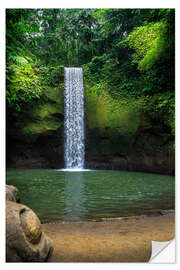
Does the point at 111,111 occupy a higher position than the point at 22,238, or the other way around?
the point at 111,111

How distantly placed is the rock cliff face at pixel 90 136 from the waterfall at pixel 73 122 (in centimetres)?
25

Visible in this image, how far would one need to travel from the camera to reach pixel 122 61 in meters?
11.8

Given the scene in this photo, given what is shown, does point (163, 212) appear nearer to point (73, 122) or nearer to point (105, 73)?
point (73, 122)

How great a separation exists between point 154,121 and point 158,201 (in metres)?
5.55

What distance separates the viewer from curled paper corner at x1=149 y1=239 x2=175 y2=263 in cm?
210

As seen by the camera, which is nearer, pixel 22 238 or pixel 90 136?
pixel 22 238

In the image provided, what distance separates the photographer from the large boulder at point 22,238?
189 centimetres

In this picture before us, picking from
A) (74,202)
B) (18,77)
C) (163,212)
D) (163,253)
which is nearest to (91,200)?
(74,202)

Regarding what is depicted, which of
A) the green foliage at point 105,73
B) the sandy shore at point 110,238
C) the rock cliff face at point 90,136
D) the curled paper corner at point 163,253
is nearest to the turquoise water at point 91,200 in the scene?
the sandy shore at point 110,238

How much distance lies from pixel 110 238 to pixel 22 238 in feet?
4.26

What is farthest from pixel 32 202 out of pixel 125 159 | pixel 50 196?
pixel 125 159

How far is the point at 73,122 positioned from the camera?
38.7 feet

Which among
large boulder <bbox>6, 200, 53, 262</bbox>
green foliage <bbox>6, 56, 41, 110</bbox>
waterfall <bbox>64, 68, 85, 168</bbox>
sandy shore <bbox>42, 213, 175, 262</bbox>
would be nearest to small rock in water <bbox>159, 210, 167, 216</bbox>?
sandy shore <bbox>42, 213, 175, 262</bbox>

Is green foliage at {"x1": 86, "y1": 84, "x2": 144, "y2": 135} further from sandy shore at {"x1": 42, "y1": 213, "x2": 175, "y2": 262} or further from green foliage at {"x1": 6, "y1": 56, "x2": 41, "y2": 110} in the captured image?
sandy shore at {"x1": 42, "y1": 213, "x2": 175, "y2": 262}
